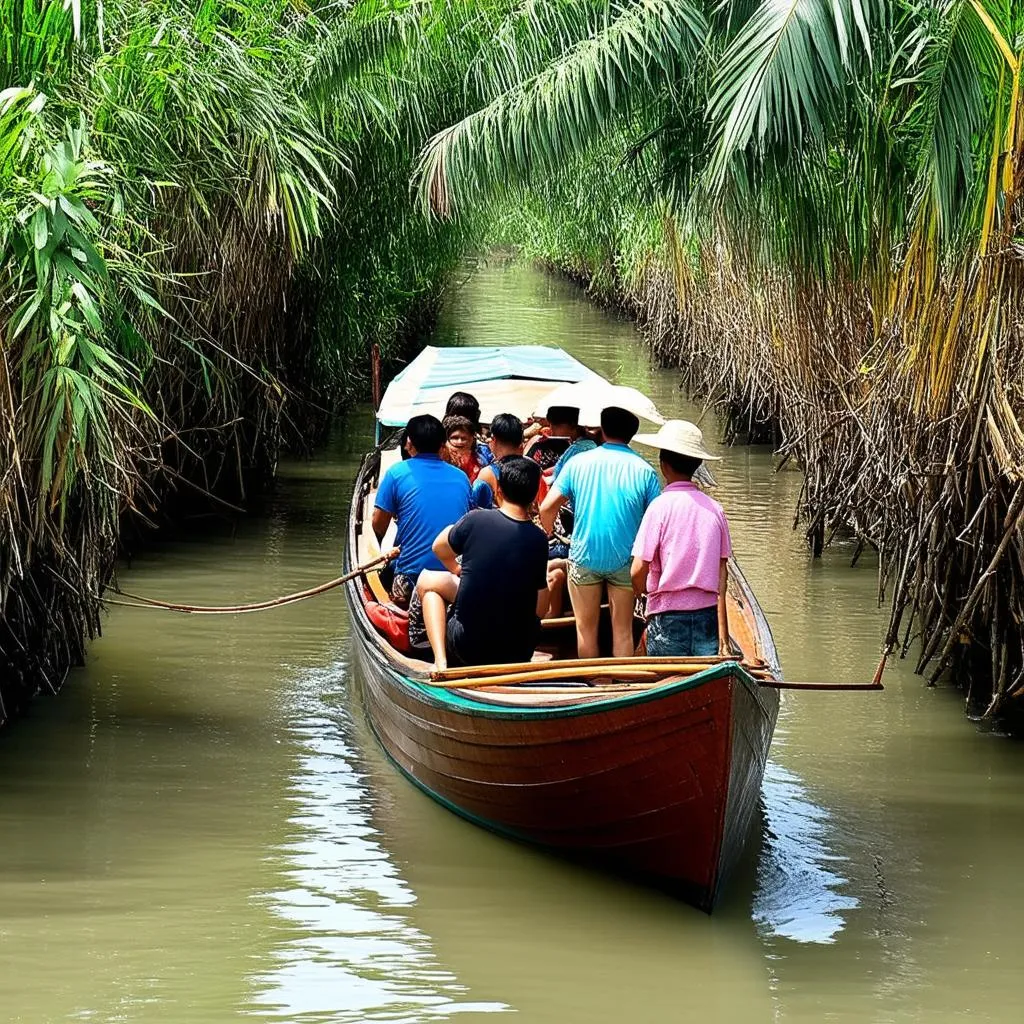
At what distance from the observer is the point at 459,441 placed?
9.42 m

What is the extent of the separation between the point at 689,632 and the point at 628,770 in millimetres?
740

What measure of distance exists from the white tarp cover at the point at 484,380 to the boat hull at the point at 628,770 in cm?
504

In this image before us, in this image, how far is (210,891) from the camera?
665 cm

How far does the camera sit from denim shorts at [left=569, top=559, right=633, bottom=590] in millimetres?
7441

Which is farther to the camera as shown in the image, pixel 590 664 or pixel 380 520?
pixel 380 520

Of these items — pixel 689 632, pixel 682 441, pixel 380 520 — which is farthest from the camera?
pixel 380 520

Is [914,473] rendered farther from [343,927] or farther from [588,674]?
[343,927]

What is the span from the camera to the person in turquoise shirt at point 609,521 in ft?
24.2

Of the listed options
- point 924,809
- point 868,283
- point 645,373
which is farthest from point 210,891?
point 645,373

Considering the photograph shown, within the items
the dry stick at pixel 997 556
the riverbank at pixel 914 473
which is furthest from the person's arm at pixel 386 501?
the dry stick at pixel 997 556

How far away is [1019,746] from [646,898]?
9.63ft

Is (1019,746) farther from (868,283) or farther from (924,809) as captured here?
(868,283)

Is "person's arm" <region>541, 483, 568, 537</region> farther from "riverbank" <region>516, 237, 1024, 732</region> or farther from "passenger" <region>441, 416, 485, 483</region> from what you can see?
"riverbank" <region>516, 237, 1024, 732</region>

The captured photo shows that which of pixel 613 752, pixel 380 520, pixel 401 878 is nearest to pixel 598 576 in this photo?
pixel 613 752
